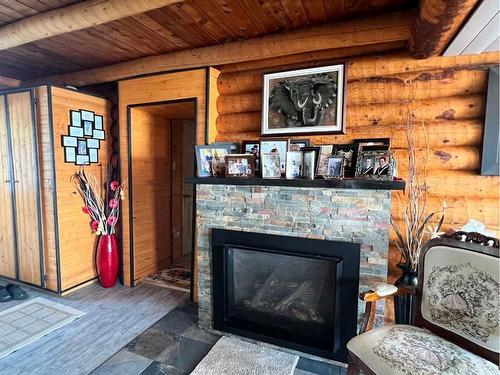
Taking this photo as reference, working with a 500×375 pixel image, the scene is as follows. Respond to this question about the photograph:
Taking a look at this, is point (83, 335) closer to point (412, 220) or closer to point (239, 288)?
point (239, 288)

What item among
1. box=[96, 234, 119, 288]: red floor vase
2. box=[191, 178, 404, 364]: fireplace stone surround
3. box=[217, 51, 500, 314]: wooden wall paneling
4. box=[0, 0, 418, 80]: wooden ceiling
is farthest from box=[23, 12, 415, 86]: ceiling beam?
box=[96, 234, 119, 288]: red floor vase

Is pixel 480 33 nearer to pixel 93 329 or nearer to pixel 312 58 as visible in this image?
pixel 312 58

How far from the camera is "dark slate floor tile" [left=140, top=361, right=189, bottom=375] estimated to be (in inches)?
73.6

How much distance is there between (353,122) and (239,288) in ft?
5.54

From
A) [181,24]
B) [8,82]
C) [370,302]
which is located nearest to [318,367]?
[370,302]

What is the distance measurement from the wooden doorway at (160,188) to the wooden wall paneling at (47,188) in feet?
2.48

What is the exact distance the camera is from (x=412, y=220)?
1.98m

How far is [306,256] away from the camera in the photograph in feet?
6.44

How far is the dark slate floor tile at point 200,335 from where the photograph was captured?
7.41 ft

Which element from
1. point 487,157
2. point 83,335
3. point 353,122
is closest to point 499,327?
point 487,157

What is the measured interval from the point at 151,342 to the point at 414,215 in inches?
89.4

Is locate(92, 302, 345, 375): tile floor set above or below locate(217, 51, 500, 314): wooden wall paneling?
below

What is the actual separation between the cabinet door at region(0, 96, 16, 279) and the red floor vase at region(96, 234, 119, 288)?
3.47ft

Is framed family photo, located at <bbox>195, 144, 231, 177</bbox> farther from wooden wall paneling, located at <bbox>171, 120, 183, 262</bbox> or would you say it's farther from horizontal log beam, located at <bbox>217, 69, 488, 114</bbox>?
wooden wall paneling, located at <bbox>171, 120, 183, 262</bbox>
